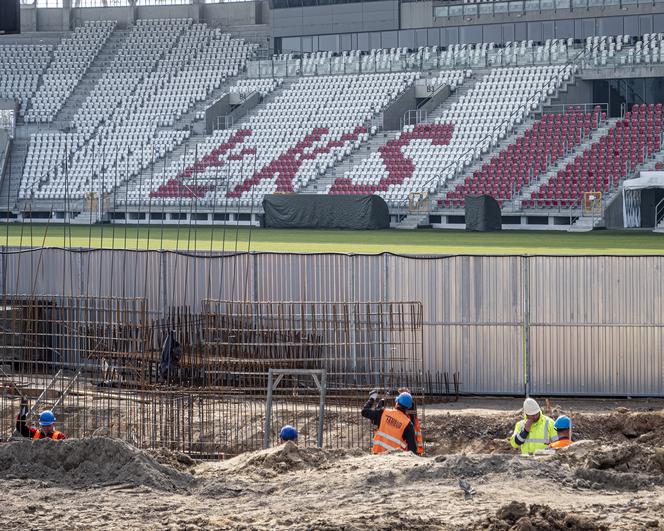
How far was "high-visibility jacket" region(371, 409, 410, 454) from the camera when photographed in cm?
1220

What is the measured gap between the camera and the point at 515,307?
56.0ft

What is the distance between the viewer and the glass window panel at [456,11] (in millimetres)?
53750

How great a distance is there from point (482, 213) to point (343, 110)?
46.2ft

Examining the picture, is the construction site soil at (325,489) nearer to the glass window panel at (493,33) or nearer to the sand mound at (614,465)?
the sand mound at (614,465)

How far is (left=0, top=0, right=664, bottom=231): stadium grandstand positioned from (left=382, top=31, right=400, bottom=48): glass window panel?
0.08 meters

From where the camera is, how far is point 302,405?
1641 centimetres

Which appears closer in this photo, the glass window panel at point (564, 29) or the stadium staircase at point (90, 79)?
the glass window panel at point (564, 29)

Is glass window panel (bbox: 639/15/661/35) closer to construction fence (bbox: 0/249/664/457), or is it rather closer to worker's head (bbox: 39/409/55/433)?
construction fence (bbox: 0/249/664/457)

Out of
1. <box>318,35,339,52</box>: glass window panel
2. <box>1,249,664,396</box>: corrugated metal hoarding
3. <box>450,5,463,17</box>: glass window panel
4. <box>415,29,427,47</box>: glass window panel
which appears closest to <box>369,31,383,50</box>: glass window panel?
<box>318,35,339,52</box>: glass window panel

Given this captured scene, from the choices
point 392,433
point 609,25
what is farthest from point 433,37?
point 392,433

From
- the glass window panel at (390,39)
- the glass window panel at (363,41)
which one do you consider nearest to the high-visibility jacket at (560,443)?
the glass window panel at (390,39)

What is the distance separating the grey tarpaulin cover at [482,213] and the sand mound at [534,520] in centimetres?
3244

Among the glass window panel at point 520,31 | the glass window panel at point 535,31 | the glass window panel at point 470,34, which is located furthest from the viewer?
the glass window panel at point 470,34

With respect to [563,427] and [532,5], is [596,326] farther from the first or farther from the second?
[532,5]
